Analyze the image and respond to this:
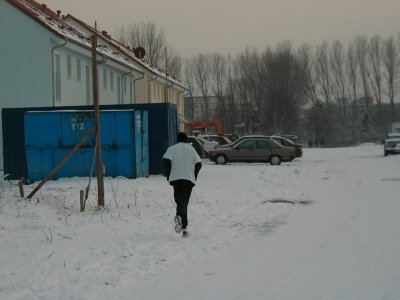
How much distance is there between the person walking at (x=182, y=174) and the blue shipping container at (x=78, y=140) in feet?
31.0

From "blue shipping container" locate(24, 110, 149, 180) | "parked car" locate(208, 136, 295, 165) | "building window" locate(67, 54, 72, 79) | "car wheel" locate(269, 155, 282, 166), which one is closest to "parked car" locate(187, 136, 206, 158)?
"parked car" locate(208, 136, 295, 165)

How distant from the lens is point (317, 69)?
95188 millimetres

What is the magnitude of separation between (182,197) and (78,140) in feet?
33.7

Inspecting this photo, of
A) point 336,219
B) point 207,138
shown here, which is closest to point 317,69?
point 207,138

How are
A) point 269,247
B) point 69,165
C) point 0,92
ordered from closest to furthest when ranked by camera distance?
1. point 269,247
2. point 69,165
3. point 0,92

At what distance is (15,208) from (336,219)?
6.18 meters

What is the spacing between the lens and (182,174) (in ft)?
33.7

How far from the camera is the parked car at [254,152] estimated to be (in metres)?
31.5

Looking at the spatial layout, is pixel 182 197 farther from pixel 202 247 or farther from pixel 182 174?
pixel 202 247

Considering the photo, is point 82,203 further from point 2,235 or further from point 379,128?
point 379,128

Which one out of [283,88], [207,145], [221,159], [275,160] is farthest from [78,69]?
[283,88]

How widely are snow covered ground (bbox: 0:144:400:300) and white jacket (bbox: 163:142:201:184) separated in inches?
39.5

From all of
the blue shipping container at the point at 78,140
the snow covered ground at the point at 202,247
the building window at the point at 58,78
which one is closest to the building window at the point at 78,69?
the building window at the point at 58,78

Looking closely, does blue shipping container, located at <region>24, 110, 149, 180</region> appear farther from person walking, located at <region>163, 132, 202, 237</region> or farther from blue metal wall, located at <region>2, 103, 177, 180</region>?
person walking, located at <region>163, 132, 202, 237</region>
